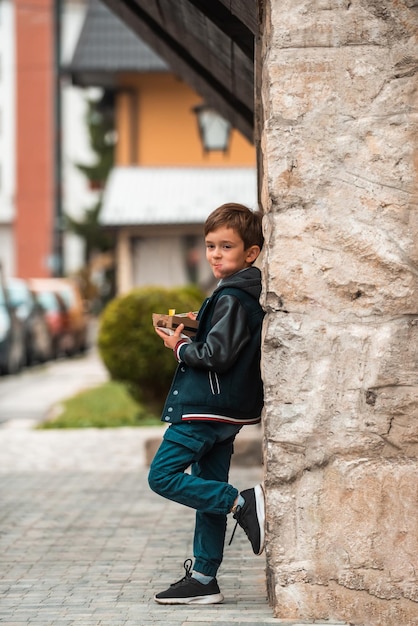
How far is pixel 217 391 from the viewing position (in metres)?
4.77

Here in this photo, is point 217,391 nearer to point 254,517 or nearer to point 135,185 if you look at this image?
point 254,517

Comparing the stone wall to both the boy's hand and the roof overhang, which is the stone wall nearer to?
the boy's hand

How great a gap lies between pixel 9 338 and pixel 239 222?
1700 cm

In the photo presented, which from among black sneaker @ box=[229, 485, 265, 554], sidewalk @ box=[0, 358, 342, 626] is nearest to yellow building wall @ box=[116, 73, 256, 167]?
sidewalk @ box=[0, 358, 342, 626]

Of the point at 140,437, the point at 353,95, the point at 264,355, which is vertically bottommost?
the point at 140,437

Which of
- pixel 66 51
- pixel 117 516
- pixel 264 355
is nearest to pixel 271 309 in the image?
pixel 264 355

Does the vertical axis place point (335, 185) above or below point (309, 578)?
above

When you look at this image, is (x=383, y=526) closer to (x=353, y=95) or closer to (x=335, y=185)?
(x=335, y=185)

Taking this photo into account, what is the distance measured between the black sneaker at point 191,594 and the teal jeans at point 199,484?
0.05m

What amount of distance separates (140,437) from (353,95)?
799 cm

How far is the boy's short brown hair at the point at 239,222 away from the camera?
4875mm

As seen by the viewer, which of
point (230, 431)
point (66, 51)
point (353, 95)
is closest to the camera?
point (353, 95)

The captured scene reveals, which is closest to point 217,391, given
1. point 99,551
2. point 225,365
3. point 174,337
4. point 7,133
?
point 225,365

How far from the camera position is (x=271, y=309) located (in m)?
4.50
